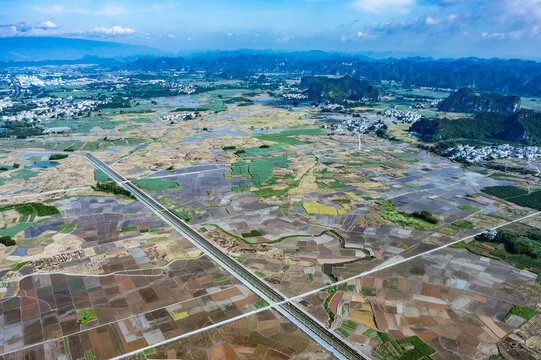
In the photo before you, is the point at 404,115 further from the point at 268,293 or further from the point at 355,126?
the point at 268,293

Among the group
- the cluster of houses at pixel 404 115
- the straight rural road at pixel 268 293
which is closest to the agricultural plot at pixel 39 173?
the straight rural road at pixel 268 293

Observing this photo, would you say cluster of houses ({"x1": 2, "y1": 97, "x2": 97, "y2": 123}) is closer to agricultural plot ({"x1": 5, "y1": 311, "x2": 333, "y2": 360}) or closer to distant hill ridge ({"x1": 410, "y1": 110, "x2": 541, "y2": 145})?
agricultural plot ({"x1": 5, "y1": 311, "x2": 333, "y2": 360})

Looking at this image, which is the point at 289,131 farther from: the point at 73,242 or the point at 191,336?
the point at 191,336

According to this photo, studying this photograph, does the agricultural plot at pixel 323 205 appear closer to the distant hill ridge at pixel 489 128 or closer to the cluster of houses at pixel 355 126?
the distant hill ridge at pixel 489 128

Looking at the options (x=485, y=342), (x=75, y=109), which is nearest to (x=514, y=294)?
(x=485, y=342)

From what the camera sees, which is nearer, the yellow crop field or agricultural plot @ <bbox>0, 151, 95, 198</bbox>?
the yellow crop field

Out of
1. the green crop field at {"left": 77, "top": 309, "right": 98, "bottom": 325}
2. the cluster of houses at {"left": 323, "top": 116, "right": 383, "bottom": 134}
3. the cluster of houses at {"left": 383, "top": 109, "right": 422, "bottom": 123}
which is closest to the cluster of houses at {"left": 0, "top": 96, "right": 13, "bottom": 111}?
the cluster of houses at {"left": 323, "top": 116, "right": 383, "bottom": 134}
